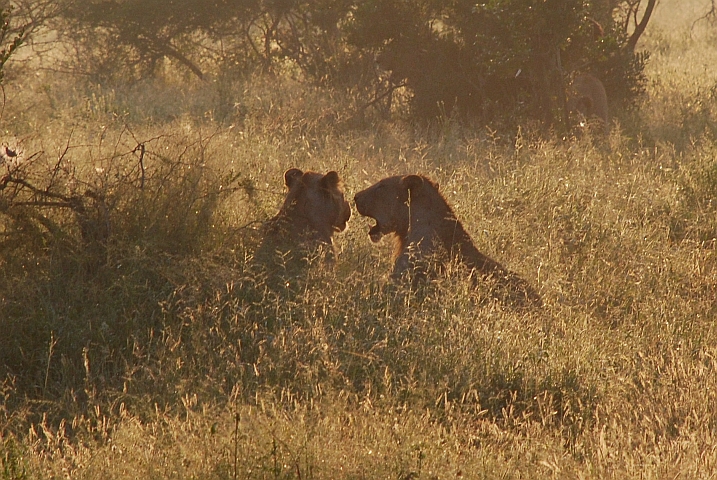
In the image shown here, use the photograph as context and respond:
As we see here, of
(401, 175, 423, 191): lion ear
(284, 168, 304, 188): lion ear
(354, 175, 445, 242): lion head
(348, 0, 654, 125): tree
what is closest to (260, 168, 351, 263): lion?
(284, 168, 304, 188): lion ear

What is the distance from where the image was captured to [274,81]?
15.6 m

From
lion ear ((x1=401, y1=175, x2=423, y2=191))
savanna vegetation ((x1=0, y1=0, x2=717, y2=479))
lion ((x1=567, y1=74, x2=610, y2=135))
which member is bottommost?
savanna vegetation ((x1=0, y1=0, x2=717, y2=479))

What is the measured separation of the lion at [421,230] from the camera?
22.0ft

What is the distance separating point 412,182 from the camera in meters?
7.32

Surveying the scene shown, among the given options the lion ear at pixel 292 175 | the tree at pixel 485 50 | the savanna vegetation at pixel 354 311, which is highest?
the tree at pixel 485 50

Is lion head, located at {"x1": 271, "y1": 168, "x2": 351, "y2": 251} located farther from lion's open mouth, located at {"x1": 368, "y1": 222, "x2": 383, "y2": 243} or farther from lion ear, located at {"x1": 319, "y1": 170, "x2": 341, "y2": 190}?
lion's open mouth, located at {"x1": 368, "y1": 222, "x2": 383, "y2": 243}

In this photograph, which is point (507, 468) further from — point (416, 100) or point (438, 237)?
point (416, 100)

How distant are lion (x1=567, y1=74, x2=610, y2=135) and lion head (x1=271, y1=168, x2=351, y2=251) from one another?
634cm

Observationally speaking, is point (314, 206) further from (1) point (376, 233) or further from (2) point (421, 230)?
(2) point (421, 230)

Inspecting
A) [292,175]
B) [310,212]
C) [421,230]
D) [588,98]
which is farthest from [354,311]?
[588,98]

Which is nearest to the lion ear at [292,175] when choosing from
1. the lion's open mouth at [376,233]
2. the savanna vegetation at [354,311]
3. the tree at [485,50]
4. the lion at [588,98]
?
the savanna vegetation at [354,311]

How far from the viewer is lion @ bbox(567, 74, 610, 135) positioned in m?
13.0

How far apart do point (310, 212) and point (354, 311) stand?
4.97 ft

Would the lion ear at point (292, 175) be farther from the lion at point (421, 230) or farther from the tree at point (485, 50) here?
the tree at point (485, 50)
